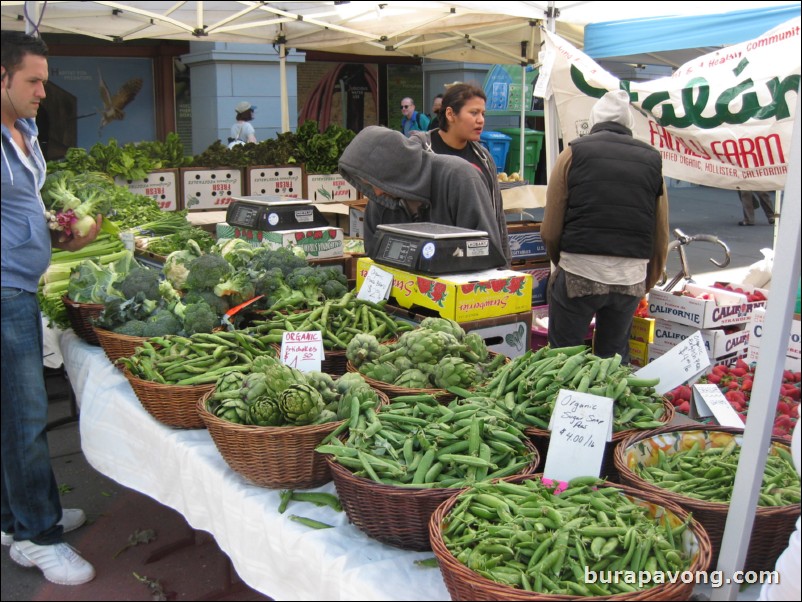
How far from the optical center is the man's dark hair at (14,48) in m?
2.57

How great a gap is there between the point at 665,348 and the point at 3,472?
13.5 feet

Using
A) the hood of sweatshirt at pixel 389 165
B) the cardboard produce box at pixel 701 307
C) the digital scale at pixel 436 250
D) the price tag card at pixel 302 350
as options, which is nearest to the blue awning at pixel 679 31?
the cardboard produce box at pixel 701 307

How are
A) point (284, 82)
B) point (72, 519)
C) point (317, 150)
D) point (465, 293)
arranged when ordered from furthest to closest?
point (284, 82) → point (317, 150) → point (72, 519) → point (465, 293)

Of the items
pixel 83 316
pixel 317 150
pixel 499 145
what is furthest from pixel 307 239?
pixel 499 145

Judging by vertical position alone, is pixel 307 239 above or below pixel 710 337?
above

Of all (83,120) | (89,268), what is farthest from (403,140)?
(83,120)

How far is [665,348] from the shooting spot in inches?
211

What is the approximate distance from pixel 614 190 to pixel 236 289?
6.72 ft

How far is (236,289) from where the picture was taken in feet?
12.0

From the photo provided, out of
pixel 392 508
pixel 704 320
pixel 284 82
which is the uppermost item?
pixel 284 82

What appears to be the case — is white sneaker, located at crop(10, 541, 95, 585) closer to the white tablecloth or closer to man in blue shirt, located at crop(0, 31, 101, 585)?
man in blue shirt, located at crop(0, 31, 101, 585)

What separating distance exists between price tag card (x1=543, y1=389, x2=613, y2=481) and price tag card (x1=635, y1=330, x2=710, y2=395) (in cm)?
50

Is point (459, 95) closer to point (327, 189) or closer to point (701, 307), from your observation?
point (701, 307)

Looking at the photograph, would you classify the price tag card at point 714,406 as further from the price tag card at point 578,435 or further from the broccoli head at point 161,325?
the broccoli head at point 161,325
